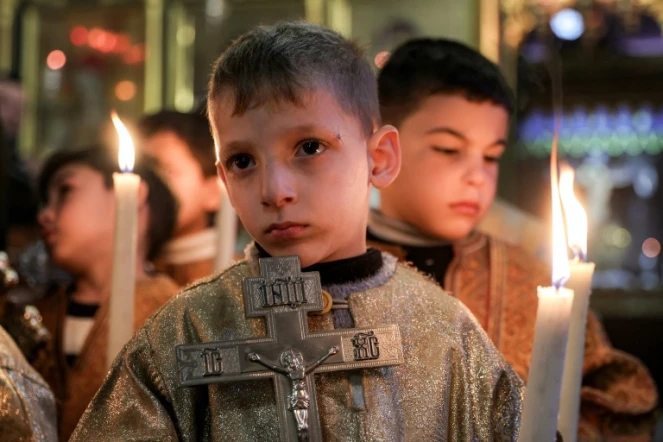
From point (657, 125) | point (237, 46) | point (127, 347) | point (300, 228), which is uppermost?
point (657, 125)

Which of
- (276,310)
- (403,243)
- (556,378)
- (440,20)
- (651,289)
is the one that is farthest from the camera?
(651,289)

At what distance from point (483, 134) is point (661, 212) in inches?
131

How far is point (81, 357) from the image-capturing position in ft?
6.33

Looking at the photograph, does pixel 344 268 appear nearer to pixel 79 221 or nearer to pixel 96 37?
pixel 79 221

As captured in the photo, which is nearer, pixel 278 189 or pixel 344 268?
pixel 278 189

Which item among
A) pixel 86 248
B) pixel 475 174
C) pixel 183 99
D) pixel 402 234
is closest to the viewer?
pixel 475 174

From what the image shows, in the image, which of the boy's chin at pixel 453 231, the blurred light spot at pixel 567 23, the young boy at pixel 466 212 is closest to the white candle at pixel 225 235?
the young boy at pixel 466 212

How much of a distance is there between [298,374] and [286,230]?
0.17m

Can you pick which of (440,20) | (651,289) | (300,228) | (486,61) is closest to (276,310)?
(300,228)

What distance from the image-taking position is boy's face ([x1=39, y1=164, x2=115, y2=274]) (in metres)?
2.16

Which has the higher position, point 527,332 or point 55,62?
point 55,62

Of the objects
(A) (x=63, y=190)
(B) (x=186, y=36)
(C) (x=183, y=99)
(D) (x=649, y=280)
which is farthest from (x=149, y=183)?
(D) (x=649, y=280)

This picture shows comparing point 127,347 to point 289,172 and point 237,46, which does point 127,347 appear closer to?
point 289,172

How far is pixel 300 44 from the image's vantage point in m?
1.21
